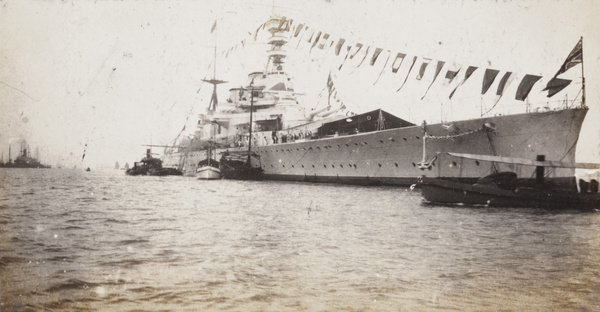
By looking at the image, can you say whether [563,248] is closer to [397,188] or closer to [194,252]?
[194,252]

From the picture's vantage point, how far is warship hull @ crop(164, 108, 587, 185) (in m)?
10.3

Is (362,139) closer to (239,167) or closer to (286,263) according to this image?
(239,167)

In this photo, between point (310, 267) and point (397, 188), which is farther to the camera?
point (397, 188)

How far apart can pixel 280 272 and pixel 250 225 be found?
2.51m

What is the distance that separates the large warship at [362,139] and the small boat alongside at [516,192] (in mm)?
529

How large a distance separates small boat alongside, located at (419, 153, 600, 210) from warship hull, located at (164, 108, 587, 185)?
1.58ft

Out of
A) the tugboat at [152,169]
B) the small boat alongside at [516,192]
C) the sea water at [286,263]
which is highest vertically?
the tugboat at [152,169]

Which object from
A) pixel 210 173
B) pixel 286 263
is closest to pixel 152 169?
pixel 210 173

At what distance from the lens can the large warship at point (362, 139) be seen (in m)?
10.0

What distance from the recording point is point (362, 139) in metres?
15.0

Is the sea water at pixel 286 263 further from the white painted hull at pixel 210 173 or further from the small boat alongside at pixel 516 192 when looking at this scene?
the white painted hull at pixel 210 173

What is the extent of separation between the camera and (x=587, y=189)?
30.8ft

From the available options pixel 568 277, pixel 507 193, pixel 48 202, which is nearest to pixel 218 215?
pixel 48 202

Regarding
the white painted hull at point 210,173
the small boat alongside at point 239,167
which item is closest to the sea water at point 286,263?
the small boat alongside at point 239,167
